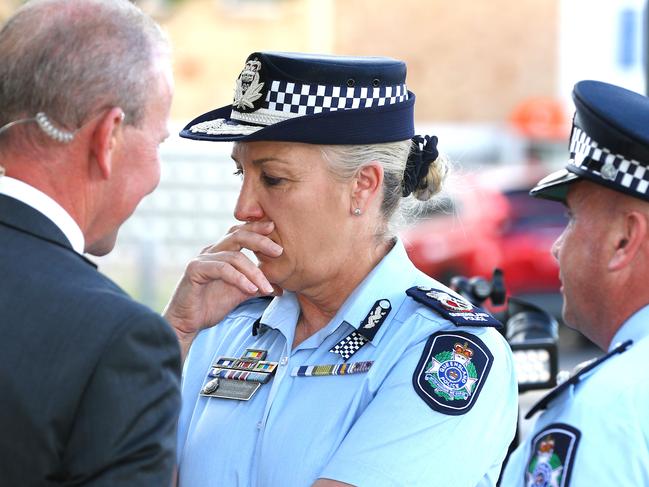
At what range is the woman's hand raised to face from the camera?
8.80 feet

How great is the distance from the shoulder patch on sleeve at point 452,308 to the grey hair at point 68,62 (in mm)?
939

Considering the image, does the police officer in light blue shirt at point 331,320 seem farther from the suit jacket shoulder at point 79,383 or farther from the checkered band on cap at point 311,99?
the suit jacket shoulder at point 79,383

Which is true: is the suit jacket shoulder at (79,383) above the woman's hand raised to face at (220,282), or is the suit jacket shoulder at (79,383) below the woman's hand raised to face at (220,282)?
above

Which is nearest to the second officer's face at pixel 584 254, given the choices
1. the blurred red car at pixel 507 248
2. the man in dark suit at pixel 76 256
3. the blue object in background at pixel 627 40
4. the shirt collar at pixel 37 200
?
the man in dark suit at pixel 76 256

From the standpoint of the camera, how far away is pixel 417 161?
284cm

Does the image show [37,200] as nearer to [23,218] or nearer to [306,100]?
[23,218]

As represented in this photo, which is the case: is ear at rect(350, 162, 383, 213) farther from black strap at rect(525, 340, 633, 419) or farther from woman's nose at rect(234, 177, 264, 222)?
black strap at rect(525, 340, 633, 419)

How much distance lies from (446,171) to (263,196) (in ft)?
1.72

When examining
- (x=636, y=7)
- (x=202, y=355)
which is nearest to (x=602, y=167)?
(x=202, y=355)

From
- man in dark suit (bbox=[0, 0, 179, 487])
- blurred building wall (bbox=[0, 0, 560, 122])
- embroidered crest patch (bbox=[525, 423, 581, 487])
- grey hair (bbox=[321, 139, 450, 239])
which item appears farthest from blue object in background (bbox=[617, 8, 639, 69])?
man in dark suit (bbox=[0, 0, 179, 487])

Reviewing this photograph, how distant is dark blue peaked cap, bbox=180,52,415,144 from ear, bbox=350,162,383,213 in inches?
2.9

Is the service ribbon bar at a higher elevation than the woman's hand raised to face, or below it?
below

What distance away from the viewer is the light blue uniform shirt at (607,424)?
85.0 inches

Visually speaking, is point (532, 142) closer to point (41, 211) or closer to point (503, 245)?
point (503, 245)
